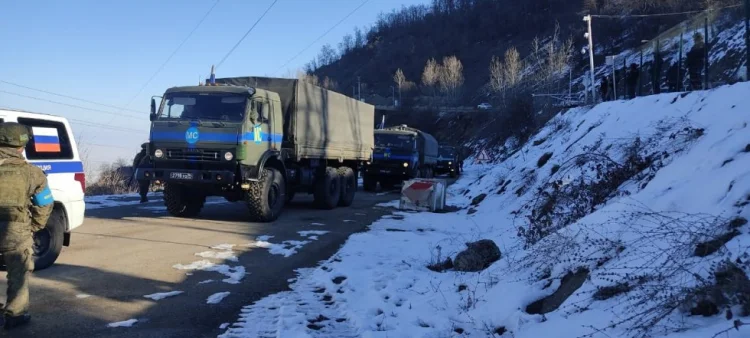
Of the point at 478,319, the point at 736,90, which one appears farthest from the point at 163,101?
the point at 736,90

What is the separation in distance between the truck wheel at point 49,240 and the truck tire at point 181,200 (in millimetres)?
5705

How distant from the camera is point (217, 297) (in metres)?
6.21

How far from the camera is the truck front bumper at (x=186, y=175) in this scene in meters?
11.8

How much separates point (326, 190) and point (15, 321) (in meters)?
11.4

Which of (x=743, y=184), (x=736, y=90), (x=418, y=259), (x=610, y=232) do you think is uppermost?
(x=736, y=90)

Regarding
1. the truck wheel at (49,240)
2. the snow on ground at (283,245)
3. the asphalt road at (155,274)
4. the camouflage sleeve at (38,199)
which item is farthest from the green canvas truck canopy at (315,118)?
the camouflage sleeve at (38,199)

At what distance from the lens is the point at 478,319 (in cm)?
496

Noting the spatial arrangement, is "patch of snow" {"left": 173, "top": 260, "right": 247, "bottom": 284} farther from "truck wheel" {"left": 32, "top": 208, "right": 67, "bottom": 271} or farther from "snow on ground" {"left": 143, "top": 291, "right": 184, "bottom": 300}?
"truck wheel" {"left": 32, "top": 208, "right": 67, "bottom": 271}

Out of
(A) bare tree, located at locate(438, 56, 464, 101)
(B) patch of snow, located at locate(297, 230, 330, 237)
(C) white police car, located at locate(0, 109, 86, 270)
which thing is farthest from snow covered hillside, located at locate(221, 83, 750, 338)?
(A) bare tree, located at locate(438, 56, 464, 101)

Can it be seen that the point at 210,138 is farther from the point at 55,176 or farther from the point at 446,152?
the point at 446,152

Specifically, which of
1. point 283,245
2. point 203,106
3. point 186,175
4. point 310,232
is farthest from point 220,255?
point 203,106

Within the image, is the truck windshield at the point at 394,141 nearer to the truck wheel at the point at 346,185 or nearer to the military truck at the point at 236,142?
the truck wheel at the point at 346,185

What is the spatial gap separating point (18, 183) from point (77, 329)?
1.36m

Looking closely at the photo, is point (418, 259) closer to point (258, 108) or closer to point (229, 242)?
point (229, 242)
